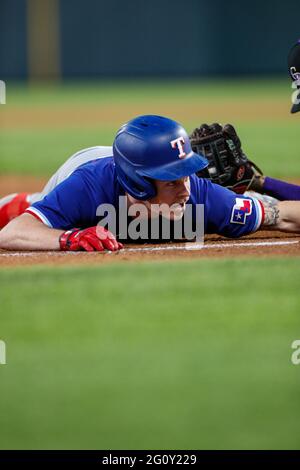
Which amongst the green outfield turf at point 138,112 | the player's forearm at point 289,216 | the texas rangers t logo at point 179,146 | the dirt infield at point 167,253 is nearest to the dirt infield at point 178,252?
the dirt infield at point 167,253

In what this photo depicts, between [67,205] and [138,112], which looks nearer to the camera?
[67,205]

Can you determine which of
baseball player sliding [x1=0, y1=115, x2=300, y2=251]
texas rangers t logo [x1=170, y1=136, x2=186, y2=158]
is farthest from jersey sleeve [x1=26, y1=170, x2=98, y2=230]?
texas rangers t logo [x1=170, y1=136, x2=186, y2=158]

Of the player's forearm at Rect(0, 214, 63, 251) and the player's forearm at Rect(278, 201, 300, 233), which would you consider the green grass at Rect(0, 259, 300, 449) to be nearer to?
the player's forearm at Rect(0, 214, 63, 251)

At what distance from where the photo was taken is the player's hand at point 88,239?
5.51 metres

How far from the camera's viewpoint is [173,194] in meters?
5.43

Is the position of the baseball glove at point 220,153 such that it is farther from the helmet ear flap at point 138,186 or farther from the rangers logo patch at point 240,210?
the helmet ear flap at point 138,186

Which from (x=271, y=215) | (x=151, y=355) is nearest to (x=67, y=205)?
(x=271, y=215)

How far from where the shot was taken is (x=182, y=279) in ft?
16.6

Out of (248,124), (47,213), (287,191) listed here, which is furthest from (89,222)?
(248,124)

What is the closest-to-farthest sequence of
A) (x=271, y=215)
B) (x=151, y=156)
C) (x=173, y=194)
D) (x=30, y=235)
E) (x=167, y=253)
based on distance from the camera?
1. (x=151, y=156)
2. (x=173, y=194)
3. (x=30, y=235)
4. (x=167, y=253)
5. (x=271, y=215)

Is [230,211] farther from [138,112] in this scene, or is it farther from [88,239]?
[138,112]

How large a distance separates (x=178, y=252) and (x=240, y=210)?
0.44 metres

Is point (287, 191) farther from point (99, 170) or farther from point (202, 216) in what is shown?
point (99, 170)
